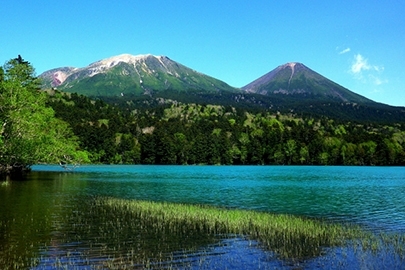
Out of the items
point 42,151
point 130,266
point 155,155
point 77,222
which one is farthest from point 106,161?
point 130,266

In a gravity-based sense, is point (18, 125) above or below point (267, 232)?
above

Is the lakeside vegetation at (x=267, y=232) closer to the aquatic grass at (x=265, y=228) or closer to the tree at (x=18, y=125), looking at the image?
the aquatic grass at (x=265, y=228)

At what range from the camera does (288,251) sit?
2012 cm

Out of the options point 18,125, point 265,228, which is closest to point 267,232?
point 265,228

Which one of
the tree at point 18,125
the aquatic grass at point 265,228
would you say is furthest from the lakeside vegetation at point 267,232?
the tree at point 18,125

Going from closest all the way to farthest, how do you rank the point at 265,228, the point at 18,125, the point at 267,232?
1. the point at 267,232
2. the point at 265,228
3. the point at 18,125

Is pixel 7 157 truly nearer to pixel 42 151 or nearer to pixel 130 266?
pixel 42 151

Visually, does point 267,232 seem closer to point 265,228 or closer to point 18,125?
point 265,228

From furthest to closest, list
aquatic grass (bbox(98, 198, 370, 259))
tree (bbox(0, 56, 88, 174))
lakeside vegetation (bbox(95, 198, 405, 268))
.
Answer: tree (bbox(0, 56, 88, 174)) < aquatic grass (bbox(98, 198, 370, 259)) < lakeside vegetation (bbox(95, 198, 405, 268))

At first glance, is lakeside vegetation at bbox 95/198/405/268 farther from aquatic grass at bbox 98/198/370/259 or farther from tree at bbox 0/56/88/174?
tree at bbox 0/56/88/174

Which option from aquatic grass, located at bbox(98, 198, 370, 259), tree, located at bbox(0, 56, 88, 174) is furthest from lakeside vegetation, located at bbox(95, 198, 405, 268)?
tree, located at bbox(0, 56, 88, 174)

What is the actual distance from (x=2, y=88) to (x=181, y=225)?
46970 millimetres

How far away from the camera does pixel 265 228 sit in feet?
85.6

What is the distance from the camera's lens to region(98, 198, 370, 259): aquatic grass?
70.6 ft
